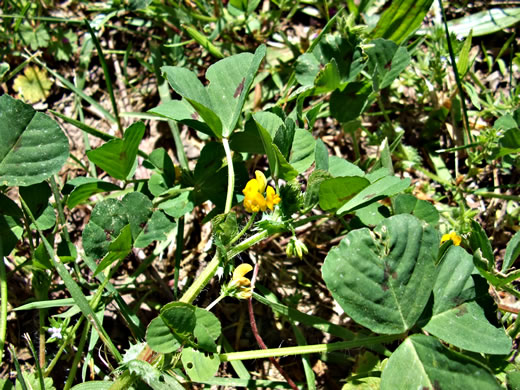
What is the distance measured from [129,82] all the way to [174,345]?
2.05m

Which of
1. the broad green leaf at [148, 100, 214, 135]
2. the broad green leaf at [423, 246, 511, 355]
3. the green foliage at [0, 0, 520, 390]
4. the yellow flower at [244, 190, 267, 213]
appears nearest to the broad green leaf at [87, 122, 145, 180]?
the green foliage at [0, 0, 520, 390]

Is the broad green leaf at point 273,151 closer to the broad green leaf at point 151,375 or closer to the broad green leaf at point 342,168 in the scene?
the broad green leaf at point 342,168

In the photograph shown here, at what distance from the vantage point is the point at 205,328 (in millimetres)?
1738

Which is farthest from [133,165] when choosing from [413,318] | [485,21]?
[485,21]

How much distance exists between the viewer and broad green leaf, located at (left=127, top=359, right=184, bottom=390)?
1688 mm

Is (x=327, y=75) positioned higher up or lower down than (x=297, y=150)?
higher up

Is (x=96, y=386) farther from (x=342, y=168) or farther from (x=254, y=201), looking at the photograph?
(x=342, y=168)

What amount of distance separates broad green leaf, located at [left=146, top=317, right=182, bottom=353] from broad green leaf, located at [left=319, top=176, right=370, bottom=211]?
0.74 meters

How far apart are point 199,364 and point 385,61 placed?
1.65 meters

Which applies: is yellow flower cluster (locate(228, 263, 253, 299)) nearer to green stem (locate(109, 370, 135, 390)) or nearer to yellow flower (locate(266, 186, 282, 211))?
yellow flower (locate(266, 186, 282, 211))

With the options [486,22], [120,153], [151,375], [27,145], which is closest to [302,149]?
[120,153]

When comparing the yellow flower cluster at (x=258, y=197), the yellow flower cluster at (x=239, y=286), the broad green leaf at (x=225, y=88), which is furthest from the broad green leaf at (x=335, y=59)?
the yellow flower cluster at (x=239, y=286)

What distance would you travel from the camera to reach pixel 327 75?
222 centimetres

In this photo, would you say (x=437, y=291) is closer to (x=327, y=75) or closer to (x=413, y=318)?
(x=413, y=318)
